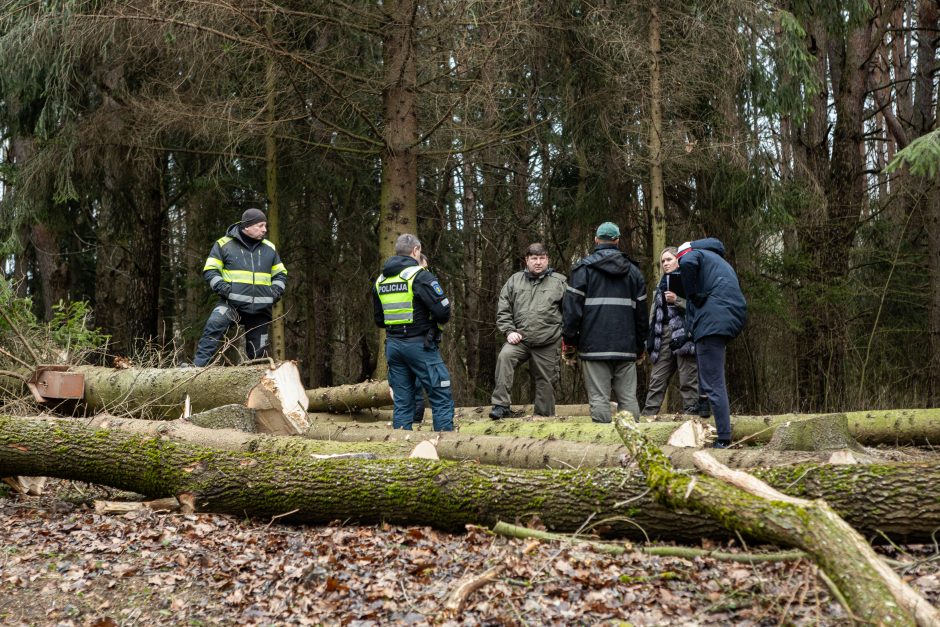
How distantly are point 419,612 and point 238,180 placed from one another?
13.1m

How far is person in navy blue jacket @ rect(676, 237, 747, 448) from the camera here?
25.8 feet

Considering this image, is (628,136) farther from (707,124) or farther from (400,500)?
(400,500)

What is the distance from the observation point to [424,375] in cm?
862

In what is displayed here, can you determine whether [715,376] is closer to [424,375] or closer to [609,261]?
[609,261]

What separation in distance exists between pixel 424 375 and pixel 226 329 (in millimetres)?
2430

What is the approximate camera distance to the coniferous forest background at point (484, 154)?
1205cm

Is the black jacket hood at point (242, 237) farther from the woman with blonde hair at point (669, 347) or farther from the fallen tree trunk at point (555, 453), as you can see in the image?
the woman with blonde hair at point (669, 347)

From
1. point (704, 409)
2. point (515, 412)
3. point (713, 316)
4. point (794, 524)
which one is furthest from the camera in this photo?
point (515, 412)

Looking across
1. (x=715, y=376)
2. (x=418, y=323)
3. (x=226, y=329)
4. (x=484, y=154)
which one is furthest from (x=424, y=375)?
(x=484, y=154)

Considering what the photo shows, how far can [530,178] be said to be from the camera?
18531 millimetres

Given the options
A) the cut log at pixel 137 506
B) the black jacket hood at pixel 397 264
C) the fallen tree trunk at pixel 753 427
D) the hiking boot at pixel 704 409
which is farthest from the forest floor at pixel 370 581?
the hiking boot at pixel 704 409

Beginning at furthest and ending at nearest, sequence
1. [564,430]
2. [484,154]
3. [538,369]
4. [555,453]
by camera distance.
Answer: [484,154] → [538,369] → [564,430] → [555,453]

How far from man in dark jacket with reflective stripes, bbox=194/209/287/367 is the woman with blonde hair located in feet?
14.3

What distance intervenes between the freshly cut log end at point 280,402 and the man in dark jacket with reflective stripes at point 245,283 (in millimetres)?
1386
